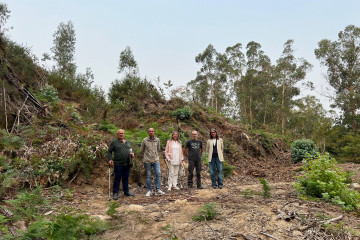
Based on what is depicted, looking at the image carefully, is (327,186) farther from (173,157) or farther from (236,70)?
(236,70)

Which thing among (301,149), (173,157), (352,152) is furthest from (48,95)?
(352,152)

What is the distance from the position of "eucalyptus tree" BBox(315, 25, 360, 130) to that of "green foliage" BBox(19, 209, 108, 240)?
75.9 ft

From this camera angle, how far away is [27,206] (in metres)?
4.00

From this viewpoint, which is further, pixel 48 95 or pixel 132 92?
pixel 132 92

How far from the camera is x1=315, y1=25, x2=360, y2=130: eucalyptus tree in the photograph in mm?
21286

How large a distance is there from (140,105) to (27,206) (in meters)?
9.12

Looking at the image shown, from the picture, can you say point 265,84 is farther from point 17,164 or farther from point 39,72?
point 17,164

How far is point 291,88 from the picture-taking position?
1089 inches

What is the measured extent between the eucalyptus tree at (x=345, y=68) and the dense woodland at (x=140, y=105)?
80mm

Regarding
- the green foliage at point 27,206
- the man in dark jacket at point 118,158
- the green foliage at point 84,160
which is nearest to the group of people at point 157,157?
the man in dark jacket at point 118,158

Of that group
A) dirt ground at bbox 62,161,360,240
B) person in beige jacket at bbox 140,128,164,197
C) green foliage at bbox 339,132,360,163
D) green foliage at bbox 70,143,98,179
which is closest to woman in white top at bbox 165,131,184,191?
person in beige jacket at bbox 140,128,164,197

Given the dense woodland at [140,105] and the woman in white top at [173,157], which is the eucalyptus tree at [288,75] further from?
the woman in white top at [173,157]

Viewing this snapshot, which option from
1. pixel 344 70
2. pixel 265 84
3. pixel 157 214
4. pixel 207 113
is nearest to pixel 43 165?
pixel 157 214

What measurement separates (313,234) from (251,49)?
30.2m
